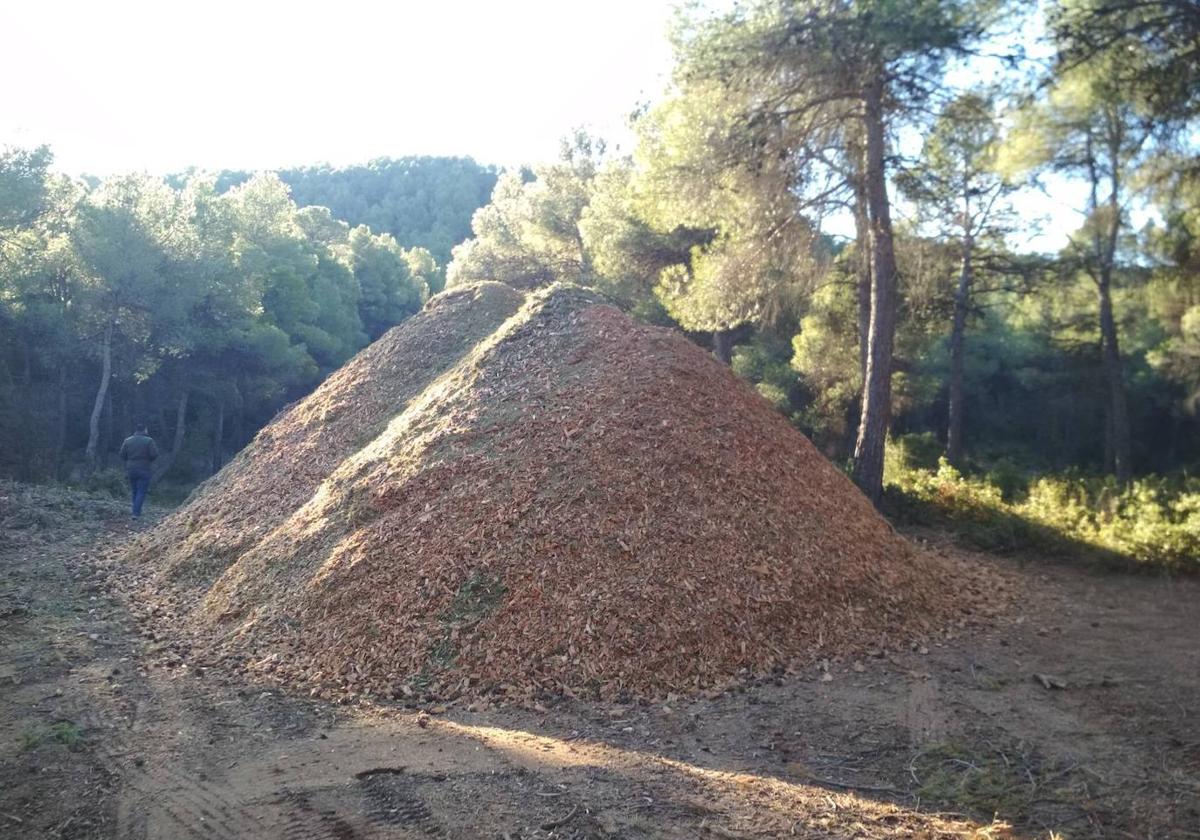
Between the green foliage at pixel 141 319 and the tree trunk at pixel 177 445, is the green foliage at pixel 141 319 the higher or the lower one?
the higher one

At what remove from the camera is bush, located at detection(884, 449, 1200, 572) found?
9463 millimetres

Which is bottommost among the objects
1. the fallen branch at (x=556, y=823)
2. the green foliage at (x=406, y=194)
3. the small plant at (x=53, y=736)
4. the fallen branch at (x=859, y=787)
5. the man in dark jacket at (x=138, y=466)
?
the small plant at (x=53, y=736)

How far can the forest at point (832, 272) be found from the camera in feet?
32.1

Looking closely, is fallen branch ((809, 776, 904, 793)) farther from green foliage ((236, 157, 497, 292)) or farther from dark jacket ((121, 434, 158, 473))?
green foliage ((236, 157, 497, 292))

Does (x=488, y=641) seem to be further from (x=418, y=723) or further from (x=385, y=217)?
(x=385, y=217)

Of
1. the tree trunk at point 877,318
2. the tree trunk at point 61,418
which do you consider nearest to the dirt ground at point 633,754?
the tree trunk at point 877,318

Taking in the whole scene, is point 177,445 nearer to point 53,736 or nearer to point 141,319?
point 141,319

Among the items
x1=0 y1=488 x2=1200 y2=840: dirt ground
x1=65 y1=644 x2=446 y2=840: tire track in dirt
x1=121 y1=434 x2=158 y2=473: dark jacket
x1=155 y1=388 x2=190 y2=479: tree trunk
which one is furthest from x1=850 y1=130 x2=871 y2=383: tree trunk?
x1=155 y1=388 x2=190 y2=479: tree trunk

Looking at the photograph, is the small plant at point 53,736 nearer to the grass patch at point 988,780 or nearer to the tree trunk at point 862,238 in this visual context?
the grass patch at point 988,780

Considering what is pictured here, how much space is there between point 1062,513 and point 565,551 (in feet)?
26.4

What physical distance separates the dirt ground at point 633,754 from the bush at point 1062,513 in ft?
10.5

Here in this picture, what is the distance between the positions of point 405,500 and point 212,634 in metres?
1.72

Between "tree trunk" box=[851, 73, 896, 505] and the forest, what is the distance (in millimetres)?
45

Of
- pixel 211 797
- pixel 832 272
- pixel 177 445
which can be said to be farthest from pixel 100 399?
pixel 211 797
